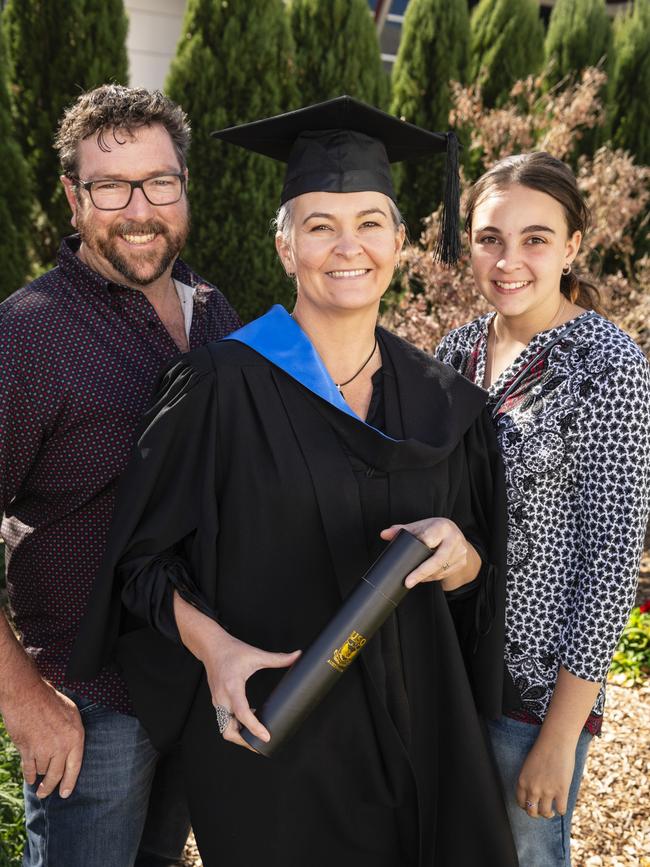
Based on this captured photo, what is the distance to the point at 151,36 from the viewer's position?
8.99m

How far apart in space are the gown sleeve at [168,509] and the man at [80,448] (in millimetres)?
256

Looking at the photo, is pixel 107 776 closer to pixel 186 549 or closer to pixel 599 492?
pixel 186 549

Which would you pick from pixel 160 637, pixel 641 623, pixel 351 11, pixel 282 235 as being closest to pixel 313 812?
pixel 160 637

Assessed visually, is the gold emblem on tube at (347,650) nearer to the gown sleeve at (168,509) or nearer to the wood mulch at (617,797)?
the gown sleeve at (168,509)

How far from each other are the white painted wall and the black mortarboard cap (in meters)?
7.49

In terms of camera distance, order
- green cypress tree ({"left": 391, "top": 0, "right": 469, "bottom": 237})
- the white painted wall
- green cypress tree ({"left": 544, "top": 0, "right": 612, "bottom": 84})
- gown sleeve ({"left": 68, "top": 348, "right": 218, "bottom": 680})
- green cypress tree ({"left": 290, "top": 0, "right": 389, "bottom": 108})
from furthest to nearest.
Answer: the white painted wall < green cypress tree ({"left": 544, "top": 0, "right": 612, "bottom": 84}) < green cypress tree ({"left": 391, "top": 0, "right": 469, "bottom": 237}) < green cypress tree ({"left": 290, "top": 0, "right": 389, "bottom": 108}) < gown sleeve ({"left": 68, "top": 348, "right": 218, "bottom": 680})

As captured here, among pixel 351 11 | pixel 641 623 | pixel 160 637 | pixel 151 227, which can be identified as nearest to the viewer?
pixel 160 637

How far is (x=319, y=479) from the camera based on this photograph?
6.11 ft

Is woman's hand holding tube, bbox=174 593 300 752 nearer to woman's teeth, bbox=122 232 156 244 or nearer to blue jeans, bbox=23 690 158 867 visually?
blue jeans, bbox=23 690 158 867

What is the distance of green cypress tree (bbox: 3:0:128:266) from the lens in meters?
6.36

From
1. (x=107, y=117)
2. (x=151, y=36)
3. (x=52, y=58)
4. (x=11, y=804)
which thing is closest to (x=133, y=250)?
(x=107, y=117)

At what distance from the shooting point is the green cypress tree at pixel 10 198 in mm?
5930

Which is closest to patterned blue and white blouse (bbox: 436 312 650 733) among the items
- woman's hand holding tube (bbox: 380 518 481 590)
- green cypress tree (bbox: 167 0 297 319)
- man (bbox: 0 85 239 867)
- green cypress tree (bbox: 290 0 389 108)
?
woman's hand holding tube (bbox: 380 518 481 590)

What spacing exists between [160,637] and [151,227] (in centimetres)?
109
